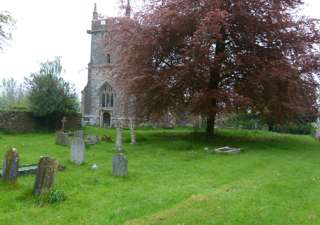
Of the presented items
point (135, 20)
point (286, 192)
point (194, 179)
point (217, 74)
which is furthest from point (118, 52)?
point (286, 192)

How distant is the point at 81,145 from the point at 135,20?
1009 cm

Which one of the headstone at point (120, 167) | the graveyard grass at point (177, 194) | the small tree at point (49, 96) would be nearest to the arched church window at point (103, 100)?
the small tree at point (49, 96)

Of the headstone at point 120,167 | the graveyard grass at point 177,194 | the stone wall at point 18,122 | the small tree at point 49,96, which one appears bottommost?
the graveyard grass at point 177,194

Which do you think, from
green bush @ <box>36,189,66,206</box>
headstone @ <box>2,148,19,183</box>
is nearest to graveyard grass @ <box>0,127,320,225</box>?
green bush @ <box>36,189,66,206</box>

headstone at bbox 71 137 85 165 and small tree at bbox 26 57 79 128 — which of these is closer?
headstone at bbox 71 137 85 165

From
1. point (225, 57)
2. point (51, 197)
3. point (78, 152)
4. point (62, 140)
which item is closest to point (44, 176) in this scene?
point (51, 197)

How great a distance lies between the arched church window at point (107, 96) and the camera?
42.0 m

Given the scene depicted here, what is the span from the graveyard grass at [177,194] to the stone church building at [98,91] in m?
28.2

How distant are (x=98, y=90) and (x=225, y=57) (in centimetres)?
2559

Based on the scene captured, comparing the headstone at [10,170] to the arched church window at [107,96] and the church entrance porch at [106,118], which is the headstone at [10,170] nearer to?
the arched church window at [107,96]

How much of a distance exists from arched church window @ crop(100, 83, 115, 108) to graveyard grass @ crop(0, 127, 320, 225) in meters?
28.3

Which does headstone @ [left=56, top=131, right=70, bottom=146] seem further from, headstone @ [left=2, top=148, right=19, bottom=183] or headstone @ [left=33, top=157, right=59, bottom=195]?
headstone @ [left=33, top=157, right=59, bottom=195]

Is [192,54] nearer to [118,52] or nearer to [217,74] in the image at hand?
[217,74]

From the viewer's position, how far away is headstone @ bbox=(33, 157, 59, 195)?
25.3 ft
